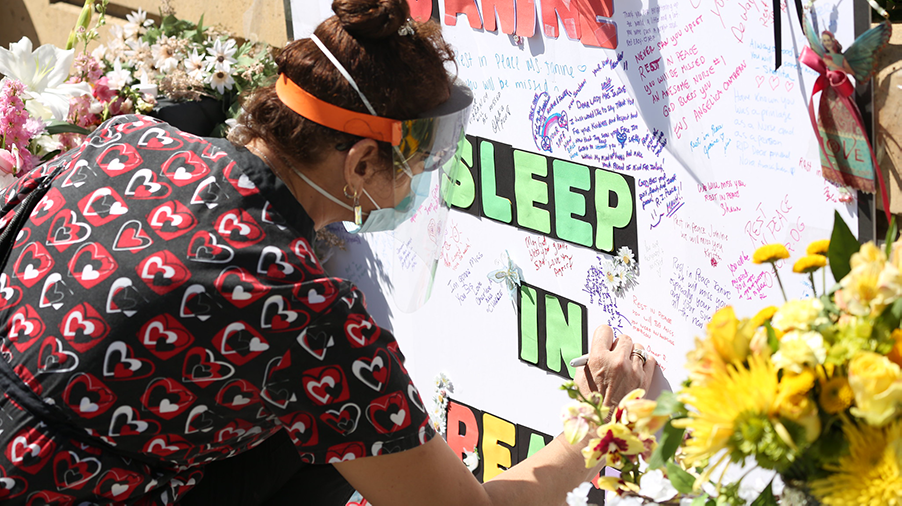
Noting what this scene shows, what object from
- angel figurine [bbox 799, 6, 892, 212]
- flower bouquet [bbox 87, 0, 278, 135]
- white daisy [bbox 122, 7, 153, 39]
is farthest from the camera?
white daisy [bbox 122, 7, 153, 39]

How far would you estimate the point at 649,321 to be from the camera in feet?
5.72

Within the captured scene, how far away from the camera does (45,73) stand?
86.4 inches

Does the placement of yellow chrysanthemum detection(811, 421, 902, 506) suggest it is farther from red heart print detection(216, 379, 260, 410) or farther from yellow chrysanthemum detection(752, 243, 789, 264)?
red heart print detection(216, 379, 260, 410)

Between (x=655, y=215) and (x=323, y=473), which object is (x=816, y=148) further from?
(x=323, y=473)

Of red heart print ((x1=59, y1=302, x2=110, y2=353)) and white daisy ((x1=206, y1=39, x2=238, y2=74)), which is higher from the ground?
white daisy ((x1=206, y1=39, x2=238, y2=74))

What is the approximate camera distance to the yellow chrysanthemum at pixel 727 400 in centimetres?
73

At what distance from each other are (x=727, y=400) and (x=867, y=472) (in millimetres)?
132

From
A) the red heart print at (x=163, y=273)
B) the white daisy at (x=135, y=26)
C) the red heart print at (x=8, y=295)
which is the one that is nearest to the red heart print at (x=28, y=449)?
the red heart print at (x=8, y=295)

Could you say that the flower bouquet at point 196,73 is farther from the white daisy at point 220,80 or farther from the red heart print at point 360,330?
the red heart print at point 360,330

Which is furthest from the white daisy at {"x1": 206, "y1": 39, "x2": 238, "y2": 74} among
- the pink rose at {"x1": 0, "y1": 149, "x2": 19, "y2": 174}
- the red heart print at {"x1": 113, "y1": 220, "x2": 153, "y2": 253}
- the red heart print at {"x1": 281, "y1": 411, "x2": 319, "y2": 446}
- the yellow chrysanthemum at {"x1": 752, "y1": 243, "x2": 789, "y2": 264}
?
the yellow chrysanthemum at {"x1": 752, "y1": 243, "x2": 789, "y2": 264}

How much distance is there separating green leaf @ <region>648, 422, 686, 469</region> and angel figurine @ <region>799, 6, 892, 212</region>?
595 mm

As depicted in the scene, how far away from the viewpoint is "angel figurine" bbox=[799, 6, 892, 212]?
3.83 feet

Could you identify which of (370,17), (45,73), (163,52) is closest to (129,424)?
(370,17)

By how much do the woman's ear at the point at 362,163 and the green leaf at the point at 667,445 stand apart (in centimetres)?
71
